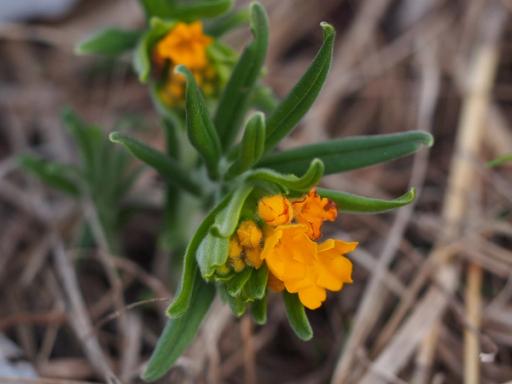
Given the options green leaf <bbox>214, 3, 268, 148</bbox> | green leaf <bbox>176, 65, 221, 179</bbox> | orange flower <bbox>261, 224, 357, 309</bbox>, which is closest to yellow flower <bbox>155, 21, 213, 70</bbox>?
green leaf <bbox>214, 3, 268, 148</bbox>

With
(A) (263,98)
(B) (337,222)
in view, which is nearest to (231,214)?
(A) (263,98)

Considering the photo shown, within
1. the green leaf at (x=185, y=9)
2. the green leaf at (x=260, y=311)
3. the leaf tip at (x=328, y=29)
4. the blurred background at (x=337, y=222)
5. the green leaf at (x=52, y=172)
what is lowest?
the blurred background at (x=337, y=222)

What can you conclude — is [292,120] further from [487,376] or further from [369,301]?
[487,376]

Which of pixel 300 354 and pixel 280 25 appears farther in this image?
pixel 280 25

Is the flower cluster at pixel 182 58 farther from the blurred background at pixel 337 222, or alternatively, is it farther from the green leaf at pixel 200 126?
the blurred background at pixel 337 222

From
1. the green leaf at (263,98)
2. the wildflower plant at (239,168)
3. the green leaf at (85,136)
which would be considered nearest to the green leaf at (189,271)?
the wildflower plant at (239,168)

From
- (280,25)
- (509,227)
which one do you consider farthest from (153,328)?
(280,25)
